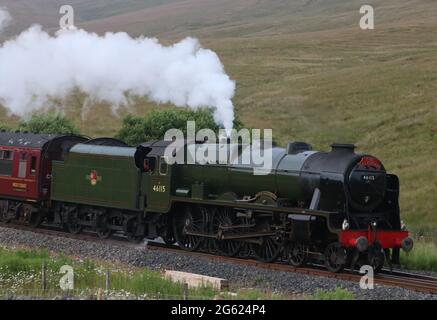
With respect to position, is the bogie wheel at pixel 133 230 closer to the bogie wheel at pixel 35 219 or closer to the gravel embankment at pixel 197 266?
the gravel embankment at pixel 197 266

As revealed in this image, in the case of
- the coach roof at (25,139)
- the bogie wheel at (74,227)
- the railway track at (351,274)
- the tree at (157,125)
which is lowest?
the railway track at (351,274)

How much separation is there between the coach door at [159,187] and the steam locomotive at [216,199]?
3cm

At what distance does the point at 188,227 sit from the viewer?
22.0 m

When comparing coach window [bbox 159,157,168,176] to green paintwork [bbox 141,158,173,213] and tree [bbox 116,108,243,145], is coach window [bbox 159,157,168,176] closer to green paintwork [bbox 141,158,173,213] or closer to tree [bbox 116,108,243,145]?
green paintwork [bbox 141,158,173,213]

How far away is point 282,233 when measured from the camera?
19.1 m

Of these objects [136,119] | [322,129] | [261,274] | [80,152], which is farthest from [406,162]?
[261,274]

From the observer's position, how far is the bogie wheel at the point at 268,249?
19469 millimetres

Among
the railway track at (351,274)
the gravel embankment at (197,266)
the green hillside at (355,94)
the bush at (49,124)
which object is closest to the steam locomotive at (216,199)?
the railway track at (351,274)

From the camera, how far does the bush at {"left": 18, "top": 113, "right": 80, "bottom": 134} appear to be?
44.2m

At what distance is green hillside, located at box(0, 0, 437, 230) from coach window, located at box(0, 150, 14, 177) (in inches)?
600

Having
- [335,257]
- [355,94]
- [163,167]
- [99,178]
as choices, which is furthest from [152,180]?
[355,94]

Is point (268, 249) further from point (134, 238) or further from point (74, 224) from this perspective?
point (74, 224)

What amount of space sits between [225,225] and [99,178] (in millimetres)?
5718

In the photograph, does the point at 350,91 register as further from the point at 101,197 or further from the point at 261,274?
the point at 261,274
